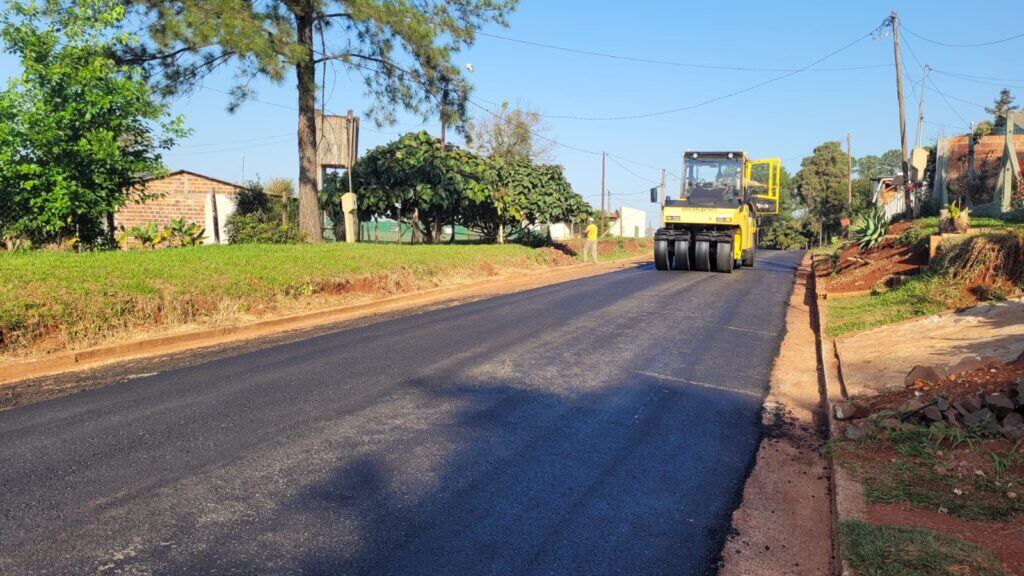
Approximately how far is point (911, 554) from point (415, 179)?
67.2 ft

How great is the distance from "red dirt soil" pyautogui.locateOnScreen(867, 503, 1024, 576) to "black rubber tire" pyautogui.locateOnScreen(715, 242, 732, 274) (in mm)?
17209

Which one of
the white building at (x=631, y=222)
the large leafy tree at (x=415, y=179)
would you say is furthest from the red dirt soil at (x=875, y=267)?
the white building at (x=631, y=222)

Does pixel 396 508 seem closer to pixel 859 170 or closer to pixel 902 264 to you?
pixel 902 264

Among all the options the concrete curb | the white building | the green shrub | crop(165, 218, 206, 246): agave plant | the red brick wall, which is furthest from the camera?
the white building

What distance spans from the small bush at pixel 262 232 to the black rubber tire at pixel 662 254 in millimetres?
10166

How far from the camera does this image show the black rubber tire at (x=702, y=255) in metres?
21.2

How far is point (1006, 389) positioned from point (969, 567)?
2526 millimetres

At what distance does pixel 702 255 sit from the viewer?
2131 centimetres

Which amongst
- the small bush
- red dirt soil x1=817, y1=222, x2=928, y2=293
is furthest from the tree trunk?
red dirt soil x1=817, y1=222, x2=928, y2=293

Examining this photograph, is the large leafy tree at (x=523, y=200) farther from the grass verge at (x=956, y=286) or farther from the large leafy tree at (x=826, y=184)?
the large leafy tree at (x=826, y=184)

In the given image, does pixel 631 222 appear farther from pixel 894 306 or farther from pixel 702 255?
pixel 894 306

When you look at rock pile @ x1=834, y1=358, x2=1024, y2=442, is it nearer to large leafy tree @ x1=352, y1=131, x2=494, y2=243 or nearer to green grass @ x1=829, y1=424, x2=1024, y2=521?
green grass @ x1=829, y1=424, x2=1024, y2=521

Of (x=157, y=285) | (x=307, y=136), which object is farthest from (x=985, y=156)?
(x=157, y=285)

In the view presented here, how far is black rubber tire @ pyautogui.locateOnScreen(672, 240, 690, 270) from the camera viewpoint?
21.3m
